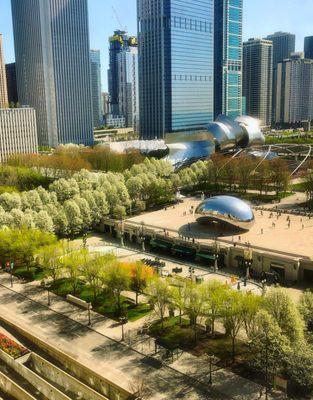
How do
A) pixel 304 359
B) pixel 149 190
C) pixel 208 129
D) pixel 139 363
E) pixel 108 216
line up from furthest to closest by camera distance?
pixel 208 129, pixel 149 190, pixel 108 216, pixel 139 363, pixel 304 359

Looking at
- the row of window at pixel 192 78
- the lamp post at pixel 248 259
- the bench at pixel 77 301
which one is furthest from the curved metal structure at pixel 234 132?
the bench at pixel 77 301

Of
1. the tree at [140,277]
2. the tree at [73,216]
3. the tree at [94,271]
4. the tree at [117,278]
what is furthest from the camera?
the tree at [73,216]

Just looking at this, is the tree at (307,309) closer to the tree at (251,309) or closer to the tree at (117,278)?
the tree at (251,309)

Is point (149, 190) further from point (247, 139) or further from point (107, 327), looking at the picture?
point (247, 139)

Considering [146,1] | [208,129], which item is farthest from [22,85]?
[208,129]

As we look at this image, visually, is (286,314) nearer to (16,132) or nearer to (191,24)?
(16,132)

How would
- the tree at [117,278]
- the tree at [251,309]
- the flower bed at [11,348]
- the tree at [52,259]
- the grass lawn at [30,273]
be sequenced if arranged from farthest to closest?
the grass lawn at [30,273]
the tree at [52,259]
the tree at [117,278]
the flower bed at [11,348]
the tree at [251,309]

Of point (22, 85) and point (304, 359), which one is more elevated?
point (22, 85)
